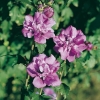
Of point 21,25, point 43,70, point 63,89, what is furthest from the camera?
point 21,25

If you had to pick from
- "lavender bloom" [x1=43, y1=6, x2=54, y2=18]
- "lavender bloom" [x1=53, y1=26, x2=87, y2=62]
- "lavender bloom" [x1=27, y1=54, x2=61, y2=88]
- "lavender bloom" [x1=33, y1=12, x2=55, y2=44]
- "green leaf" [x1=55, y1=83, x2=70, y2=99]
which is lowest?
"green leaf" [x1=55, y1=83, x2=70, y2=99]

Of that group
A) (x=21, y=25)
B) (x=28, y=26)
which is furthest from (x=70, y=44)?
(x=21, y=25)

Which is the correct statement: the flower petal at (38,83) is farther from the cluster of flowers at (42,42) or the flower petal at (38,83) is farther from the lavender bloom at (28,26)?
the lavender bloom at (28,26)

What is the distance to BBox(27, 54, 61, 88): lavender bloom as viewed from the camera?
6.92 ft

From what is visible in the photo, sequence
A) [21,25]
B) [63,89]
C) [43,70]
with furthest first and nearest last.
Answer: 1. [21,25]
2. [63,89]
3. [43,70]

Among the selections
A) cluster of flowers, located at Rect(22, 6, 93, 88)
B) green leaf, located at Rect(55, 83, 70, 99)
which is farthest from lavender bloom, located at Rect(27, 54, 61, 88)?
green leaf, located at Rect(55, 83, 70, 99)

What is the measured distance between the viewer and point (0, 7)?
8.80 ft

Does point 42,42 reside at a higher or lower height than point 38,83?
higher

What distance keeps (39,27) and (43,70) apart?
0.26 metres

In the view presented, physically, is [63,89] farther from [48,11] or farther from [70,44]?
[48,11]

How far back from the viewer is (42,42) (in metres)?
2.17

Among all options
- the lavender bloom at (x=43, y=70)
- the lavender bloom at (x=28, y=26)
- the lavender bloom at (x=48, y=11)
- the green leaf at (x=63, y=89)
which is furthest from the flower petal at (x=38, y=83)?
the lavender bloom at (x=48, y=11)

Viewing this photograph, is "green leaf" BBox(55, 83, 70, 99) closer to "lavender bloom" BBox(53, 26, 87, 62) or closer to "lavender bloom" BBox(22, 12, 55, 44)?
"lavender bloom" BBox(53, 26, 87, 62)

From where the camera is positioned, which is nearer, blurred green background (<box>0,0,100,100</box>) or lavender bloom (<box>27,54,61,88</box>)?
lavender bloom (<box>27,54,61,88</box>)
